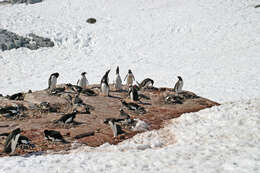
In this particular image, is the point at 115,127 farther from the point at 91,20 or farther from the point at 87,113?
the point at 91,20

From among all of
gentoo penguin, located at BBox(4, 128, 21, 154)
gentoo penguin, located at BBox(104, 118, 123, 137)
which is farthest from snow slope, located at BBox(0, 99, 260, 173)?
gentoo penguin, located at BBox(104, 118, 123, 137)

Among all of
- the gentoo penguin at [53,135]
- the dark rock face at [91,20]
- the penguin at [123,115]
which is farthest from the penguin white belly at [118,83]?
the dark rock face at [91,20]

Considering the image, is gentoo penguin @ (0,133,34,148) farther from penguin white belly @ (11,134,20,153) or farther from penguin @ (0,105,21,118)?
penguin @ (0,105,21,118)

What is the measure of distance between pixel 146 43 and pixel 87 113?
22.4 m

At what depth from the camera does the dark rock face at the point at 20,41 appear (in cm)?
3275

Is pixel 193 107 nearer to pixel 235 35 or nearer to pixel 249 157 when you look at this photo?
pixel 249 157

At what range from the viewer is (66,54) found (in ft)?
106

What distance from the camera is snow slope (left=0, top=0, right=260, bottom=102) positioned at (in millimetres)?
25047

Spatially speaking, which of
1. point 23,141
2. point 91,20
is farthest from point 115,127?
point 91,20

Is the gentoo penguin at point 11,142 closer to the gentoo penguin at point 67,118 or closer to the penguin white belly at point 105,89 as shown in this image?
the gentoo penguin at point 67,118

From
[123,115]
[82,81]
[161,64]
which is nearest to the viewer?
[123,115]

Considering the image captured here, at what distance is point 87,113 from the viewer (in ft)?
39.4

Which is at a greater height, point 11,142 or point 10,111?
point 10,111

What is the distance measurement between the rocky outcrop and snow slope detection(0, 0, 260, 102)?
7251mm
